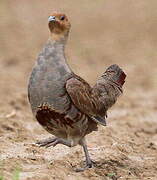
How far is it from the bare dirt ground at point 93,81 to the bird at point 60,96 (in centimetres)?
41

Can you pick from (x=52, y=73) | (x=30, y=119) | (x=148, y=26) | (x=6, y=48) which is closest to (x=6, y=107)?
(x=30, y=119)

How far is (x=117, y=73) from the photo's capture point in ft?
21.8

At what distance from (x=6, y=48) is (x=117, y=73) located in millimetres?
9821

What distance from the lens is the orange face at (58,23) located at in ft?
19.4

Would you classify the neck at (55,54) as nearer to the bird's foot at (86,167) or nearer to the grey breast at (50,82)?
the grey breast at (50,82)

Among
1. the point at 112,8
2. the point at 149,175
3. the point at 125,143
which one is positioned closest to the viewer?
the point at 149,175

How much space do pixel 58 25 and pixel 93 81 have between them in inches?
273

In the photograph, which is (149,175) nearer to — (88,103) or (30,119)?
(88,103)

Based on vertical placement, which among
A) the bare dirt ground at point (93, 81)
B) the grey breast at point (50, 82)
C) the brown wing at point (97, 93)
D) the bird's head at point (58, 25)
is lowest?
the bare dirt ground at point (93, 81)

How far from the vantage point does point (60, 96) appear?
5754 mm

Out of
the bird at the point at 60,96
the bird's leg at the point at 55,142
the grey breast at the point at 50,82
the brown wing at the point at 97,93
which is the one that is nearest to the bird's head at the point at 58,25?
the bird at the point at 60,96

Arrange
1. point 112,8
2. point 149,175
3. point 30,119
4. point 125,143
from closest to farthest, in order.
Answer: point 149,175
point 125,143
point 30,119
point 112,8

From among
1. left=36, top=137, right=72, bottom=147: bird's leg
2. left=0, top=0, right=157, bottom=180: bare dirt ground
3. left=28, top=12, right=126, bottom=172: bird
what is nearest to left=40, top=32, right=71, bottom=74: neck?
left=28, top=12, right=126, bottom=172: bird

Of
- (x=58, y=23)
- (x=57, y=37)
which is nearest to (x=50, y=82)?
(x=57, y=37)
